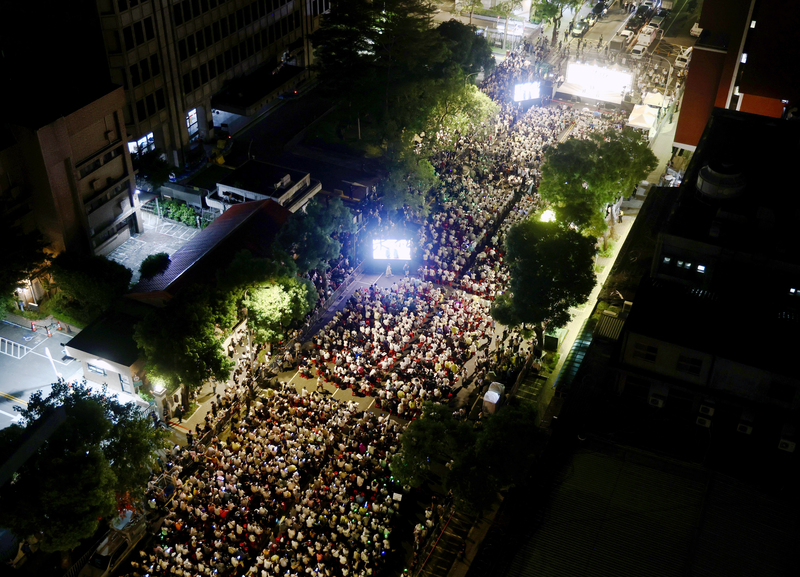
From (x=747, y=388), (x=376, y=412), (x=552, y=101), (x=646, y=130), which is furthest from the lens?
(x=552, y=101)

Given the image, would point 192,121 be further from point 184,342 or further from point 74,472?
point 74,472

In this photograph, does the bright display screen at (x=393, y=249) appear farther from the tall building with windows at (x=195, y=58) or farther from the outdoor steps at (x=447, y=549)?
the tall building with windows at (x=195, y=58)

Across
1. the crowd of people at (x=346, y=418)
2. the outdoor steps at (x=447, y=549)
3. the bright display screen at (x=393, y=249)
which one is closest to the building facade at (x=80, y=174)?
the crowd of people at (x=346, y=418)

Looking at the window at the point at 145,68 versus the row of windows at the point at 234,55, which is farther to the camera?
the row of windows at the point at 234,55

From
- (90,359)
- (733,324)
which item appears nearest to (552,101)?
(733,324)

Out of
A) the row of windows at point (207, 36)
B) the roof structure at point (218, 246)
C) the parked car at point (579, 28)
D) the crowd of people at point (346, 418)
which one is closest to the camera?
the crowd of people at point (346, 418)

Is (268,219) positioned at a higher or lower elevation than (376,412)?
higher

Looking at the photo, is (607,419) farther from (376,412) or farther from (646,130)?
(646,130)
